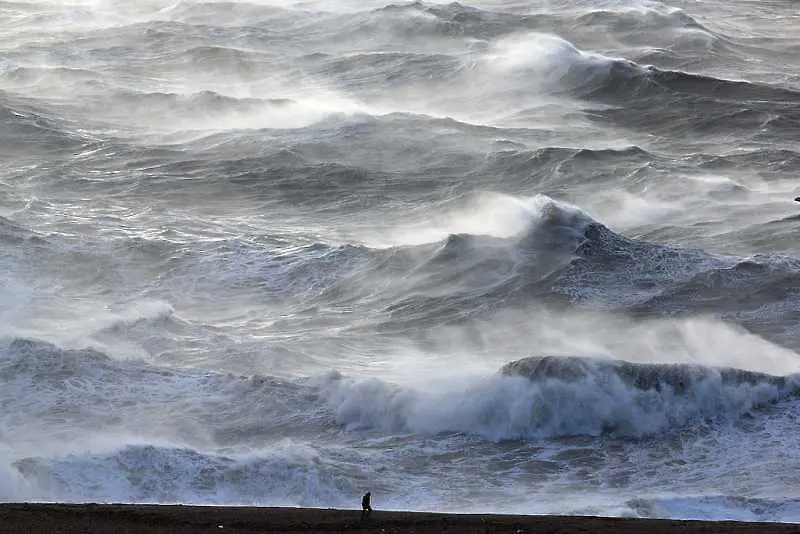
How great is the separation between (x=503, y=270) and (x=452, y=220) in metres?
3.40

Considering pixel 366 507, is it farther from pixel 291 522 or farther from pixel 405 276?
pixel 405 276

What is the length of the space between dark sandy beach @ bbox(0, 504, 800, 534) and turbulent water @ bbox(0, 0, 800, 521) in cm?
140

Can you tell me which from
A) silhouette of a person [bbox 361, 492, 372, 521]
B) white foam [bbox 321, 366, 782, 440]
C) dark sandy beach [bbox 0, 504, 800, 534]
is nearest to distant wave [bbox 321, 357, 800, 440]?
white foam [bbox 321, 366, 782, 440]

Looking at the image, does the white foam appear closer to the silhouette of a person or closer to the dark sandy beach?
the dark sandy beach

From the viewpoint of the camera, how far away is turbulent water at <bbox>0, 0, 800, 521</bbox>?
20.7 metres

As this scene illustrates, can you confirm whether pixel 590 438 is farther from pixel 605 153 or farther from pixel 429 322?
pixel 605 153

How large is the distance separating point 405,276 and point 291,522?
11507 mm

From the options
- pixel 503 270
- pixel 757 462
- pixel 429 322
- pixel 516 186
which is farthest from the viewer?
pixel 516 186

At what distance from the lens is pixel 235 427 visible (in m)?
21.8

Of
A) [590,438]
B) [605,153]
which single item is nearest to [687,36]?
[605,153]

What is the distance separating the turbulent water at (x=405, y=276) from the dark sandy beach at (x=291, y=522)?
1401 millimetres

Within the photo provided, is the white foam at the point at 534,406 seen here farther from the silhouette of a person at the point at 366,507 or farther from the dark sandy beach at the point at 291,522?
the silhouette of a person at the point at 366,507

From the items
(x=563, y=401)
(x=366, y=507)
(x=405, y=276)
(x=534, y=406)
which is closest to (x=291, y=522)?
(x=366, y=507)

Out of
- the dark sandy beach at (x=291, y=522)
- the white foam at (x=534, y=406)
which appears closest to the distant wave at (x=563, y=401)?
the white foam at (x=534, y=406)
